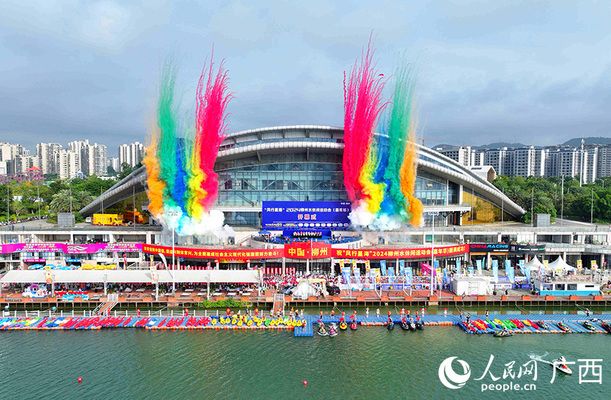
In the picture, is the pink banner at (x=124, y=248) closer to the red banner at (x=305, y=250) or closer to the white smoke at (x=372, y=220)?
the red banner at (x=305, y=250)

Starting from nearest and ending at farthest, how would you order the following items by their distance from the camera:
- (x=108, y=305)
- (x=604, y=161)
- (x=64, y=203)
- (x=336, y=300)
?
(x=108, y=305), (x=336, y=300), (x=64, y=203), (x=604, y=161)

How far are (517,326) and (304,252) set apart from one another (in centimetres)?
1963

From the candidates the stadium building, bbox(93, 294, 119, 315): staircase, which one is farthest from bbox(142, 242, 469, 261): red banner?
the stadium building

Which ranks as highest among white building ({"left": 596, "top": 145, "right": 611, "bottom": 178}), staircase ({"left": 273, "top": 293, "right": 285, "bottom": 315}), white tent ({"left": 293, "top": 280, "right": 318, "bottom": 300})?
white building ({"left": 596, "top": 145, "right": 611, "bottom": 178})

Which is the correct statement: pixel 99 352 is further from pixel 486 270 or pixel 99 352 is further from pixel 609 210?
pixel 609 210

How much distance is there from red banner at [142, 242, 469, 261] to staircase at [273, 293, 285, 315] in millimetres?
6370

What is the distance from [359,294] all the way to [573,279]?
18.8 meters

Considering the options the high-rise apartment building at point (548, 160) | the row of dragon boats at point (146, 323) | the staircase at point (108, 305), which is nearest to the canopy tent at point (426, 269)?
the row of dragon boats at point (146, 323)

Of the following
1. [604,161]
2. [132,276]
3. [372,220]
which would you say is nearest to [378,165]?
[372,220]

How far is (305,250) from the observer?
146ft

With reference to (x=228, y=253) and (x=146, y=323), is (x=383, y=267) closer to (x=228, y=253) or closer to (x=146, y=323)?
(x=228, y=253)

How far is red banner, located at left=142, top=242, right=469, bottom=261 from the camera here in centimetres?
4444

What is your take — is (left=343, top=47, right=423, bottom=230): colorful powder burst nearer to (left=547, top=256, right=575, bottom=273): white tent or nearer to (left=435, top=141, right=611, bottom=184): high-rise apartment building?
(left=547, top=256, right=575, bottom=273): white tent

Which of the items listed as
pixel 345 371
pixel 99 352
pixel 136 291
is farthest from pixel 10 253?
pixel 345 371
